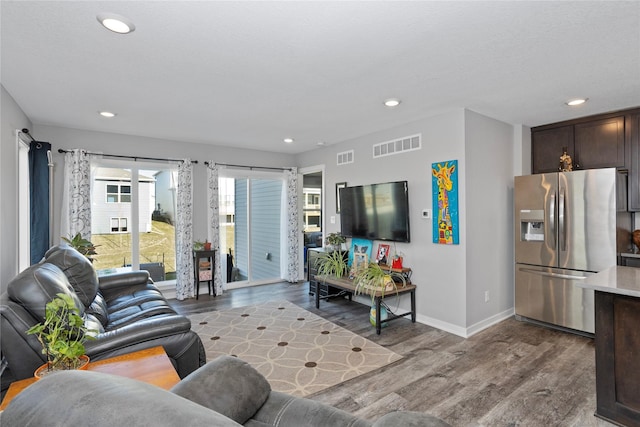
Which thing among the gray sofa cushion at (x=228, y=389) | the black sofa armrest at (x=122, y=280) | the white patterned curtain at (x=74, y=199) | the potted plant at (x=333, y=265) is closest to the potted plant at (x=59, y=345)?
the gray sofa cushion at (x=228, y=389)

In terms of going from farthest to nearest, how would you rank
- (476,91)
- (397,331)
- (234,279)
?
1. (234,279)
2. (397,331)
3. (476,91)

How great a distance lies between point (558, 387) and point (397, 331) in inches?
61.5

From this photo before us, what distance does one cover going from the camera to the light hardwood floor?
2.27m

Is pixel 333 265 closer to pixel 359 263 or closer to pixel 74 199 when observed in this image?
pixel 359 263

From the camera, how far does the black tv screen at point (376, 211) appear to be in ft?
13.7

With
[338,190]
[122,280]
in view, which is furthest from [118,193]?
[338,190]

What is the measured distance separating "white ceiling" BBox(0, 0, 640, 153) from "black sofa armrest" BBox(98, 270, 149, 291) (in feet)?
6.19

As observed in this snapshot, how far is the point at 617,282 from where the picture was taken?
2074 mm

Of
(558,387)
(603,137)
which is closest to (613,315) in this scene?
(558,387)

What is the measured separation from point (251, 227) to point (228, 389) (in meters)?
5.03

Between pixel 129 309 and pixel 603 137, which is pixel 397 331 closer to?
pixel 129 309

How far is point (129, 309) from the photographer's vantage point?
2928mm

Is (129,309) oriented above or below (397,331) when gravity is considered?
above

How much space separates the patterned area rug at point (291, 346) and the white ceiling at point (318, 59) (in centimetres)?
258
